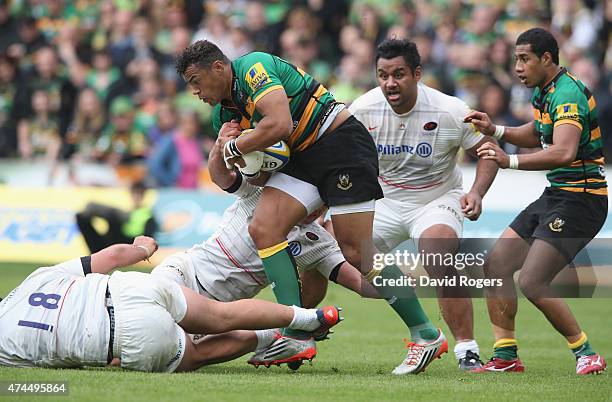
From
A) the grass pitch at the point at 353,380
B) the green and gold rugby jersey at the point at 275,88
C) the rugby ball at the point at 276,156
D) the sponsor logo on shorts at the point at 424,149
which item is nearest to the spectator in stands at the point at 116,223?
the grass pitch at the point at 353,380

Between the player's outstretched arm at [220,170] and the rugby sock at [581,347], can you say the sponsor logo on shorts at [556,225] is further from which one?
the player's outstretched arm at [220,170]

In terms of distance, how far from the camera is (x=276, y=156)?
7723 millimetres

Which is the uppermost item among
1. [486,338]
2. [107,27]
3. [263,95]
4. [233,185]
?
[107,27]

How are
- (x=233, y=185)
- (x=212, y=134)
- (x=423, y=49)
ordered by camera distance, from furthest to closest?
(x=212, y=134), (x=423, y=49), (x=233, y=185)

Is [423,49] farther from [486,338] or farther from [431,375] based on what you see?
[431,375]

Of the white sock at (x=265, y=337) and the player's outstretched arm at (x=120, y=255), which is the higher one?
the player's outstretched arm at (x=120, y=255)

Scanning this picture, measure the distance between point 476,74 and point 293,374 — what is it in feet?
30.7

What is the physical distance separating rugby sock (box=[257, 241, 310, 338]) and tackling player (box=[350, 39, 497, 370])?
1.22m

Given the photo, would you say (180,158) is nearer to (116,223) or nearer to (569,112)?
(116,223)

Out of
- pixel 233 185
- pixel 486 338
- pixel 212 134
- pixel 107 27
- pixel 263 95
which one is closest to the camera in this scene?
pixel 263 95

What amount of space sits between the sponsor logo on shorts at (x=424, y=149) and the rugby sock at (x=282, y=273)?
1.65 meters

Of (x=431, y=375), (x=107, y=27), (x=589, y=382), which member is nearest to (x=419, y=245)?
(x=431, y=375)

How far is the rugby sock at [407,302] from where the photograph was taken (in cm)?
789

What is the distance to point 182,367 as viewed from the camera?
7.23 m
